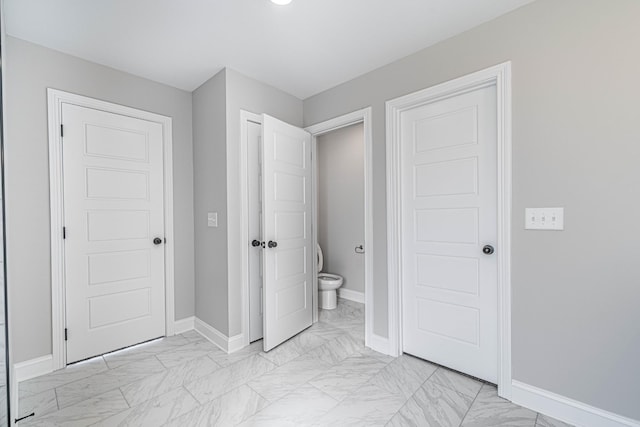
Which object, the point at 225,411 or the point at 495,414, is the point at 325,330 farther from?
the point at 495,414

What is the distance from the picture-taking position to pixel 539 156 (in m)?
1.62

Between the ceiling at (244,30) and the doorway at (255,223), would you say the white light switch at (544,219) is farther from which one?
the ceiling at (244,30)

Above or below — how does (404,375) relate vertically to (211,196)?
below

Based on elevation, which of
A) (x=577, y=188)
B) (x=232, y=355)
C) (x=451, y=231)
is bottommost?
(x=232, y=355)

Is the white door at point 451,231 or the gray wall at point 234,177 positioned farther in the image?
the gray wall at point 234,177

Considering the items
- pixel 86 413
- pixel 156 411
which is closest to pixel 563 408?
pixel 156 411

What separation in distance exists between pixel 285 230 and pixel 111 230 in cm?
146

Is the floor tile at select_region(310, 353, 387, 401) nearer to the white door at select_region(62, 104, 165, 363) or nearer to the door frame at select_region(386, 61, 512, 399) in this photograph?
the door frame at select_region(386, 61, 512, 399)

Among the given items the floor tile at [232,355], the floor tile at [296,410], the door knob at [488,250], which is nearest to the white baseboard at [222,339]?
the floor tile at [232,355]

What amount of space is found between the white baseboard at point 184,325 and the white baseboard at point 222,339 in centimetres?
22

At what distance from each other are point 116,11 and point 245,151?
118 centimetres

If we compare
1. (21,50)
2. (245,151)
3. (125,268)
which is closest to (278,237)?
(245,151)

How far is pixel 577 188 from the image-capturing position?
1518 mm

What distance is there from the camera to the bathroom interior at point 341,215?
3.69 metres
